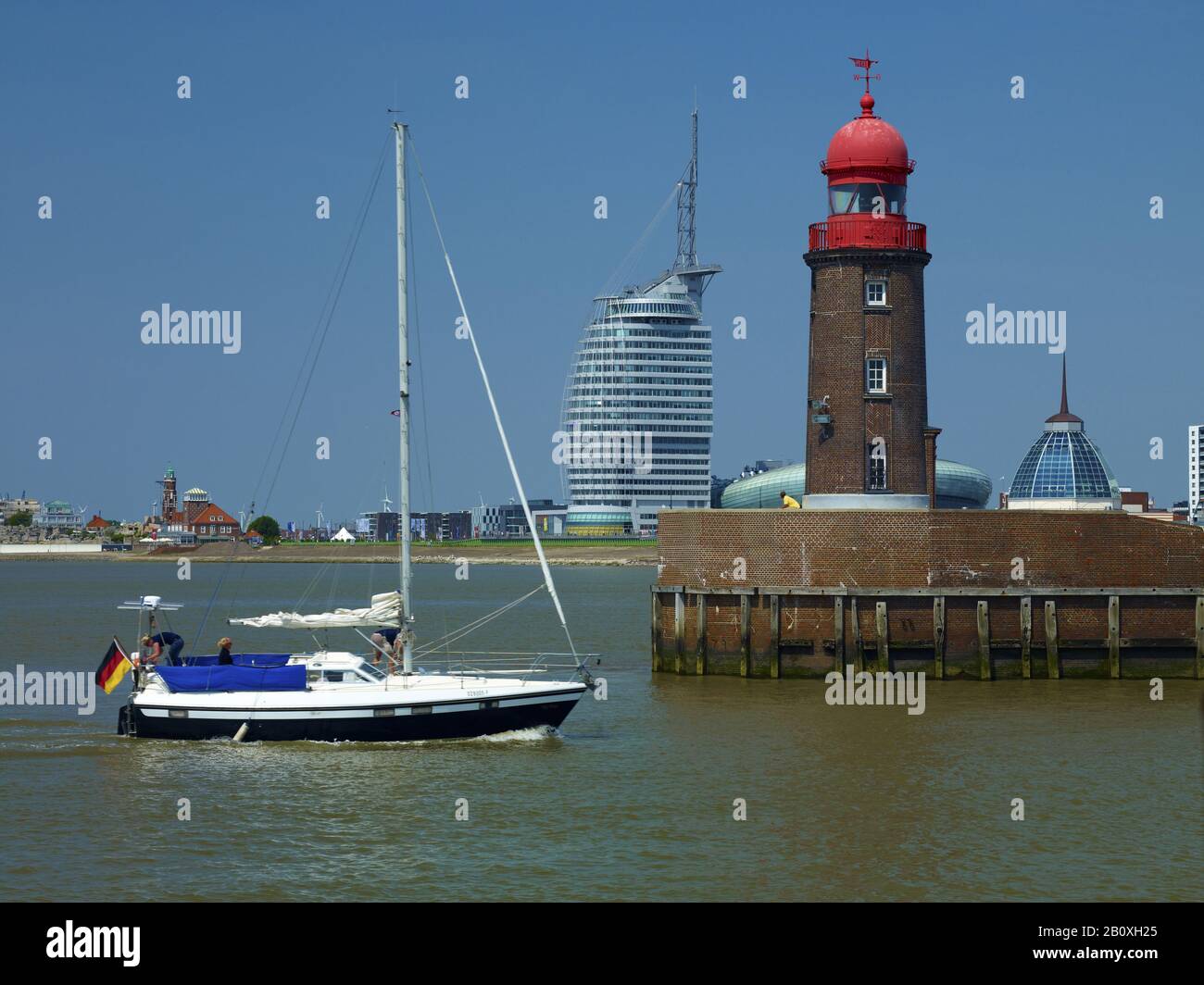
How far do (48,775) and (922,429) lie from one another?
92.2 feet

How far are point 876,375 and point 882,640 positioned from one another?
30.3ft

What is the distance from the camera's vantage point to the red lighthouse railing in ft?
162

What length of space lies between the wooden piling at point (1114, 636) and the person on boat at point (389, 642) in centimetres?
1986

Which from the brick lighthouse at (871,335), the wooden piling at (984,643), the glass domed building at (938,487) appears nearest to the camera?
the wooden piling at (984,643)

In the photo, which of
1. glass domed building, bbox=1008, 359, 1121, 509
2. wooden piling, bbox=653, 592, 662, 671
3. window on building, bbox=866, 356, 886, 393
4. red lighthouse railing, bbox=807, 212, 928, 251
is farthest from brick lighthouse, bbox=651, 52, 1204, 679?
glass domed building, bbox=1008, 359, 1121, 509

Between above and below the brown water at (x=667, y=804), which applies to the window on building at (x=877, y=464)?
above

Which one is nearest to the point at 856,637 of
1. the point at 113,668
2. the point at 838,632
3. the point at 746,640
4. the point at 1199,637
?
the point at 838,632

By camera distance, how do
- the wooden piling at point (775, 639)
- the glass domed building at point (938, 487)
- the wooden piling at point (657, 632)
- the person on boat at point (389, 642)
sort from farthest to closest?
the glass domed building at point (938, 487), the wooden piling at point (657, 632), the wooden piling at point (775, 639), the person on boat at point (389, 642)

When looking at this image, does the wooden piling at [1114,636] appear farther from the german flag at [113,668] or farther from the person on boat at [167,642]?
the german flag at [113,668]

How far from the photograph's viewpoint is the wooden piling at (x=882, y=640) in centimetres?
4438

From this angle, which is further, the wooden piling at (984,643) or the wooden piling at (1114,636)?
the wooden piling at (1114,636)

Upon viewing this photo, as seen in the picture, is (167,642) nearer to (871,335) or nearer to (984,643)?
(984,643)

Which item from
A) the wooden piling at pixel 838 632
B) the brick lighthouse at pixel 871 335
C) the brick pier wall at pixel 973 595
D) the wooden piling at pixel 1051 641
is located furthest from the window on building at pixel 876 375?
the wooden piling at pixel 1051 641

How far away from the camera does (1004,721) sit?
38.6 metres
